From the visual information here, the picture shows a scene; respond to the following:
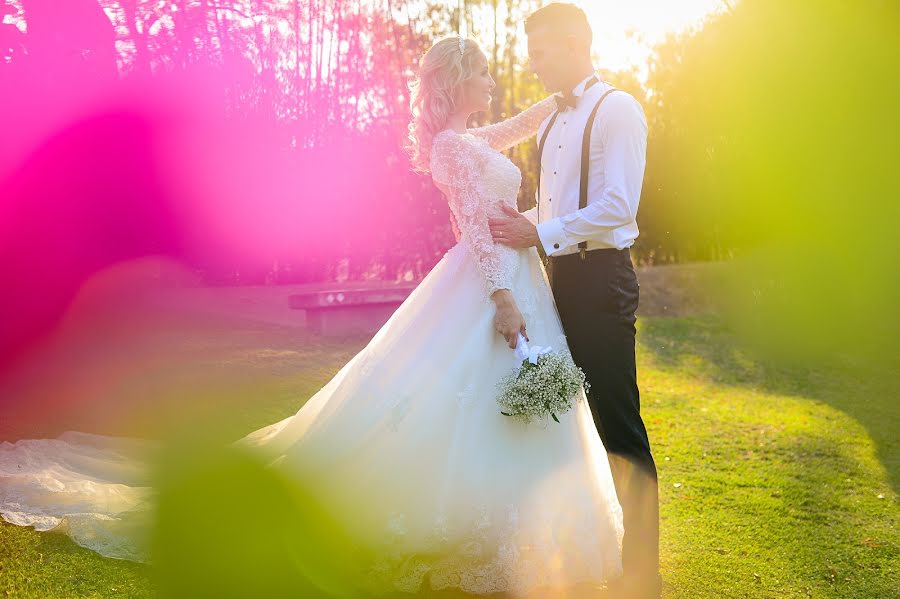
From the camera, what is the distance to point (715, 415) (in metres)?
7.15

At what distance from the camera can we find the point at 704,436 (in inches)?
255

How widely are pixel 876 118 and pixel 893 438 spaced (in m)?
6.13

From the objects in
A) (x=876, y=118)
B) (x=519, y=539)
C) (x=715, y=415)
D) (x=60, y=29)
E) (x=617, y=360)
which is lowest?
(x=715, y=415)

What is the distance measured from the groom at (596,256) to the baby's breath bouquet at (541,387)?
305mm

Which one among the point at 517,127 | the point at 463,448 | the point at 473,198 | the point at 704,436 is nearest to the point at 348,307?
the point at 704,436

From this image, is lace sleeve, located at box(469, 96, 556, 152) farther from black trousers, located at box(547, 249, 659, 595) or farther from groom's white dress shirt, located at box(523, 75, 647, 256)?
black trousers, located at box(547, 249, 659, 595)

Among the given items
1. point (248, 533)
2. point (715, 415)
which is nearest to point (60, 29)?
point (248, 533)

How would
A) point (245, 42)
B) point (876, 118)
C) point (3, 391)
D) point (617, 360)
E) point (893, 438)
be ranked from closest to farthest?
1. point (617, 360)
2. point (893, 438)
3. point (3, 391)
4. point (245, 42)
5. point (876, 118)

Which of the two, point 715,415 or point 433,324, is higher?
point 433,324

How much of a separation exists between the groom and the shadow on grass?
2757 mm

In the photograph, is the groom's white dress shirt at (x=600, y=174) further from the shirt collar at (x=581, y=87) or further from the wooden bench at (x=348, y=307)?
the wooden bench at (x=348, y=307)

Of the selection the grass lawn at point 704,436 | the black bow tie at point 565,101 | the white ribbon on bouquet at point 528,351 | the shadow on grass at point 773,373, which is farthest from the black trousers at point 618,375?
the shadow on grass at point 773,373

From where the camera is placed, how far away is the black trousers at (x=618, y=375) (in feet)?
10.6

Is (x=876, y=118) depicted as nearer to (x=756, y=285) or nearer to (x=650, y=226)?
(x=756, y=285)
